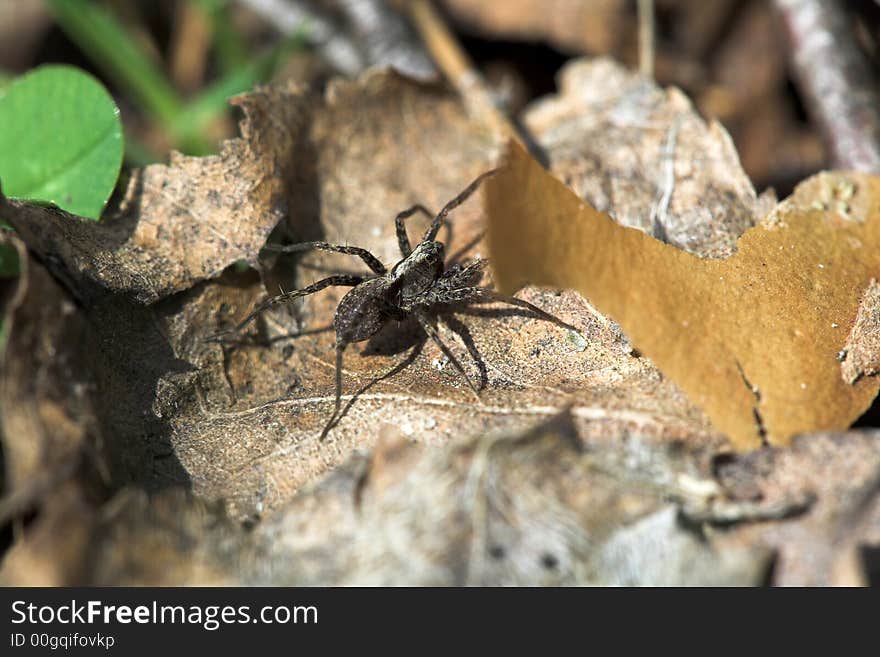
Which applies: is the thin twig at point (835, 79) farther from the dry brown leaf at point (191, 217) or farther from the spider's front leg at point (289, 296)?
the dry brown leaf at point (191, 217)

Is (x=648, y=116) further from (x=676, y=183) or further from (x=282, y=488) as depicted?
(x=282, y=488)

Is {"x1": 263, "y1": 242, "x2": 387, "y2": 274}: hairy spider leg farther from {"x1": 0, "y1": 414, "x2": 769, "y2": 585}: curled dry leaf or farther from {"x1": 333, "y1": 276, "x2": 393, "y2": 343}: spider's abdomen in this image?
{"x1": 0, "y1": 414, "x2": 769, "y2": 585}: curled dry leaf

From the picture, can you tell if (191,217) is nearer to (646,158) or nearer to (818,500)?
(646,158)

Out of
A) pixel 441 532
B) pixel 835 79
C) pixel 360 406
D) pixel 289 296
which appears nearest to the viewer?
pixel 441 532

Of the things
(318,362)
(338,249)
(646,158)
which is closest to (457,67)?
(646,158)

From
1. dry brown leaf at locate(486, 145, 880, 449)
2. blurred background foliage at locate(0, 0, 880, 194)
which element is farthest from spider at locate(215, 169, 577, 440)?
blurred background foliage at locate(0, 0, 880, 194)

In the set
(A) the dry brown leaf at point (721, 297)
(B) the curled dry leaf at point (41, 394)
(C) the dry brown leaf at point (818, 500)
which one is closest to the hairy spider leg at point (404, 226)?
(A) the dry brown leaf at point (721, 297)
